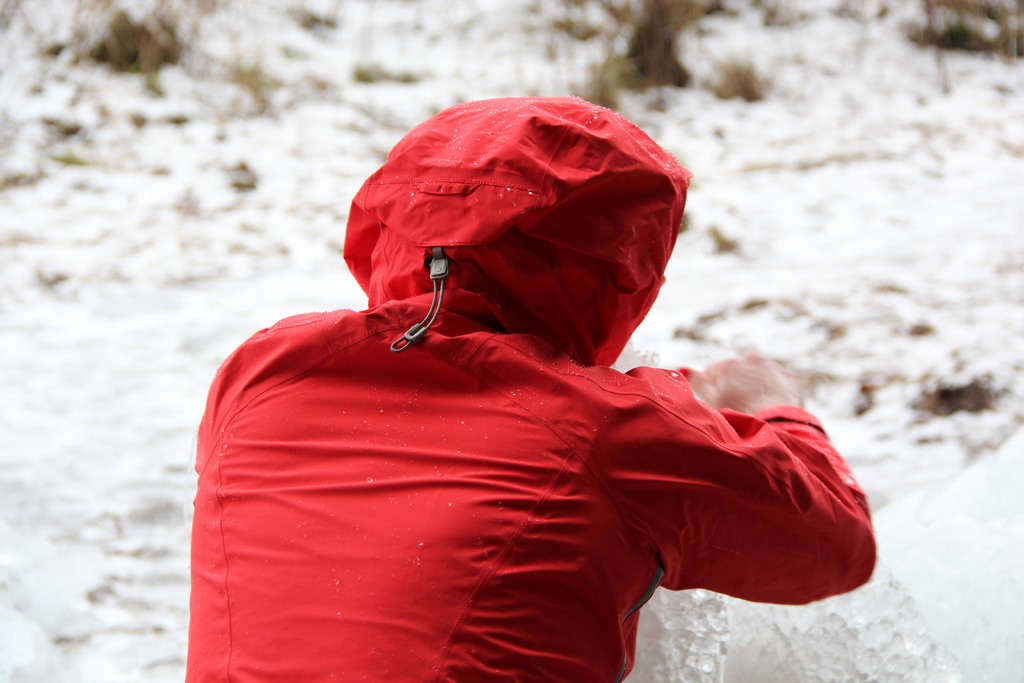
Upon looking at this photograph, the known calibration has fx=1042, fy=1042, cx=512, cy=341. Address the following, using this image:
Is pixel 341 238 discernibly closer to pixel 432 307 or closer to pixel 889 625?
pixel 889 625

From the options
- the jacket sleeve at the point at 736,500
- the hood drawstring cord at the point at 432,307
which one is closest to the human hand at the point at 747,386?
the jacket sleeve at the point at 736,500

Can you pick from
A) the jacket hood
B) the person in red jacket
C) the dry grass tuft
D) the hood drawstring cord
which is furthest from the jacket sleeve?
the dry grass tuft

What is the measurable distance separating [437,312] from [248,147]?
414cm

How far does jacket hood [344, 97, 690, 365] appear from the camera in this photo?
107cm

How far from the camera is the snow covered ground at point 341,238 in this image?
2115 mm

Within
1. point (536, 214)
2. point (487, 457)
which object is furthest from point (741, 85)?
point (487, 457)

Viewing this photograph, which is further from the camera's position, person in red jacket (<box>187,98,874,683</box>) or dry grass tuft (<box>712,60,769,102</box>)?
dry grass tuft (<box>712,60,769,102</box>)

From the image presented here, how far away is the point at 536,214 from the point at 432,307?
0.47 feet

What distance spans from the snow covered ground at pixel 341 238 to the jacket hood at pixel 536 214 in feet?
1.86

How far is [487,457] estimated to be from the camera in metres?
1.00

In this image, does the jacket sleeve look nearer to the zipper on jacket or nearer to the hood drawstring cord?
the zipper on jacket

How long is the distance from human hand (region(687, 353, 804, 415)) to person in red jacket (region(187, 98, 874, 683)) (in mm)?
341

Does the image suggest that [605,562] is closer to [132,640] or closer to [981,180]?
[132,640]

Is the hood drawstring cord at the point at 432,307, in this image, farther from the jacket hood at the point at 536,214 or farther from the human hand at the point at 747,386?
the human hand at the point at 747,386
